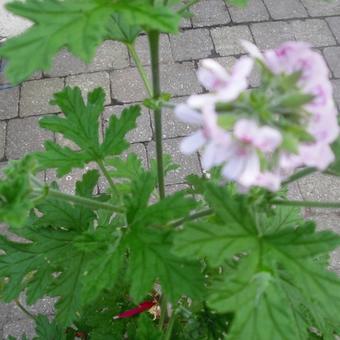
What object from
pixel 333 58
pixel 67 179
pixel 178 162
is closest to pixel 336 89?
pixel 333 58

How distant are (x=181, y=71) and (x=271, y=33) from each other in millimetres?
709

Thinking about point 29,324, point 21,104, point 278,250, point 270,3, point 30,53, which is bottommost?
point 29,324

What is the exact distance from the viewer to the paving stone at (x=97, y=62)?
3369 millimetres

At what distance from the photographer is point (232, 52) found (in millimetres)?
3404

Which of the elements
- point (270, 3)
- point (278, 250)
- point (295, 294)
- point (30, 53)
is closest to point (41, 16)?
point (30, 53)

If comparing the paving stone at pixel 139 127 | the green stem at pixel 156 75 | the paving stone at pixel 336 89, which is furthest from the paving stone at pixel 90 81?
the green stem at pixel 156 75

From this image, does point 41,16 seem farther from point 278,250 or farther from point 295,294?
point 295,294

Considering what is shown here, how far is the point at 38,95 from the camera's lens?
3.25 meters

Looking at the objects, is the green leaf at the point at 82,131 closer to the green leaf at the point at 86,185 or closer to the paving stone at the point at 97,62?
the green leaf at the point at 86,185

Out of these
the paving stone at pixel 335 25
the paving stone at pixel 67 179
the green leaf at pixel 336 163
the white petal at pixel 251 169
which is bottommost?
the paving stone at pixel 67 179

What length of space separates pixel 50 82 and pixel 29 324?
1519mm

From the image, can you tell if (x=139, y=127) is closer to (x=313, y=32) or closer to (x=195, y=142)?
(x=313, y=32)

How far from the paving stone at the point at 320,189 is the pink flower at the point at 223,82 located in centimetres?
213

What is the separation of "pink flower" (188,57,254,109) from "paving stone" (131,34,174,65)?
259 cm
